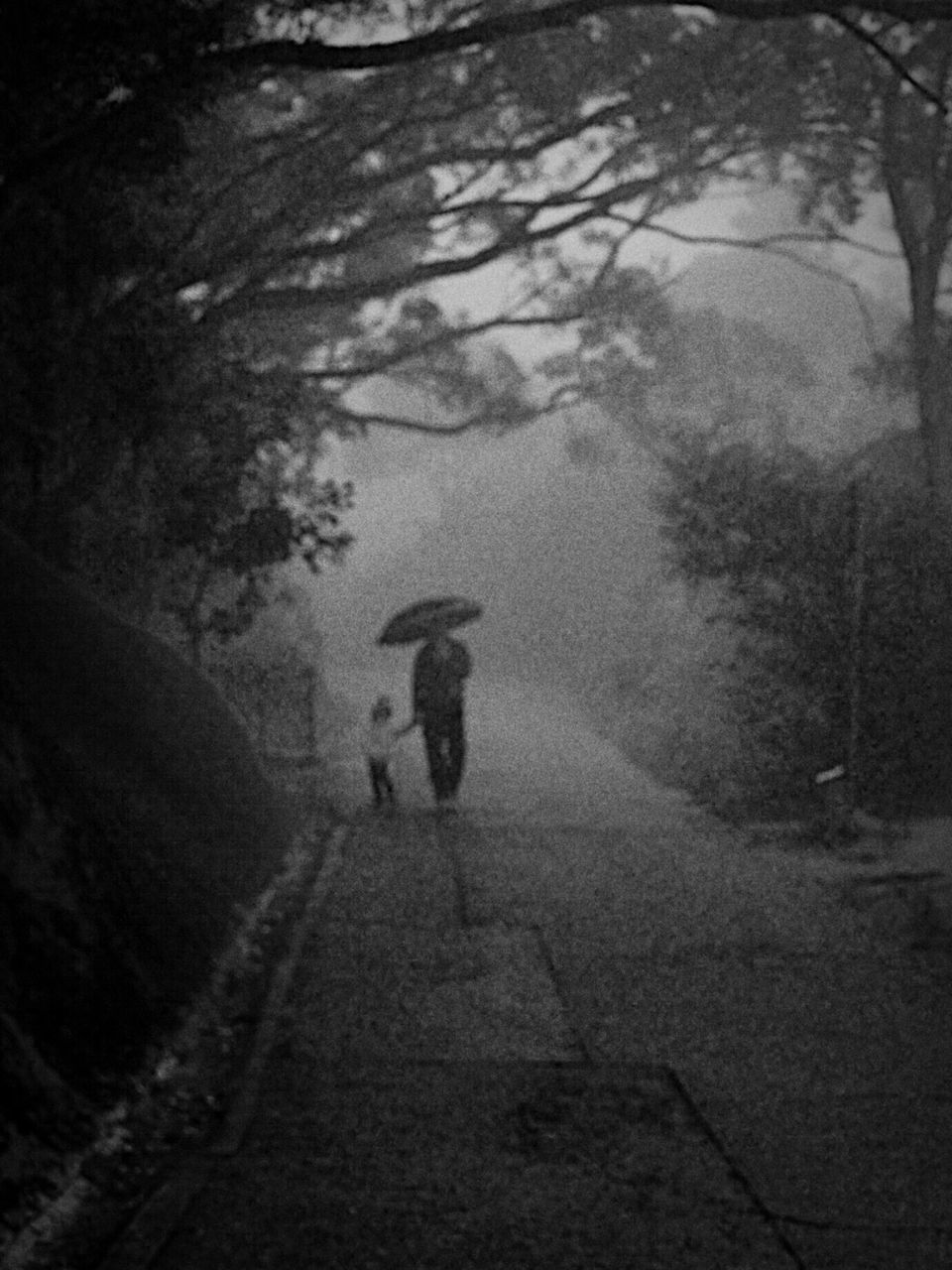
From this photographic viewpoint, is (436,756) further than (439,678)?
Yes

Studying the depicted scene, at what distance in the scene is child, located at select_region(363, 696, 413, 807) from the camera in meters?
13.2

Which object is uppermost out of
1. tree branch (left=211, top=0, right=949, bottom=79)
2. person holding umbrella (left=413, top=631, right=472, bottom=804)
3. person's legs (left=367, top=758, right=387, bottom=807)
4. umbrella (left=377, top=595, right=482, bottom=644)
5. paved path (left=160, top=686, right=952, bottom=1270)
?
tree branch (left=211, top=0, right=949, bottom=79)

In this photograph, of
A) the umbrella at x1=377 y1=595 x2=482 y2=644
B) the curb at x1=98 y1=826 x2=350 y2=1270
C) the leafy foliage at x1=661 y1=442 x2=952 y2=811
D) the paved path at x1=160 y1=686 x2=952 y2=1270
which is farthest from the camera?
the umbrella at x1=377 y1=595 x2=482 y2=644

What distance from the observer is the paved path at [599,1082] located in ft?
12.8

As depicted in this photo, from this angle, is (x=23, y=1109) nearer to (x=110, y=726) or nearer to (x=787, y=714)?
(x=110, y=726)

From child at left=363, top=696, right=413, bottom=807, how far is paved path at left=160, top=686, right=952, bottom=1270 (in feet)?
11.2

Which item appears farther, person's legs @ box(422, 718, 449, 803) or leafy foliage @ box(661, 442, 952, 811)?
person's legs @ box(422, 718, 449, 803)

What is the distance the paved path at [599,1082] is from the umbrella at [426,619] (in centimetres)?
400

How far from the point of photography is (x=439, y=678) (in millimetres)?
13203

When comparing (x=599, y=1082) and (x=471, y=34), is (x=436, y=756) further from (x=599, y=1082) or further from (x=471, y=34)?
(x=471, y=34)

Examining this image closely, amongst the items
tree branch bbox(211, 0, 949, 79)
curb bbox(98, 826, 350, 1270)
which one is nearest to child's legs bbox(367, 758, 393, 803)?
curb bbox(98, 826, 350, 1270)

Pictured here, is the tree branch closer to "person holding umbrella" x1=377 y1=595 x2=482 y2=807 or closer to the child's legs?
"person holding umbrella" x1=377 y1=595 x2=482 y2=807

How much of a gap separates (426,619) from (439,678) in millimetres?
694

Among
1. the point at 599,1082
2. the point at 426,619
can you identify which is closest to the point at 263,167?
the point at 426,619
